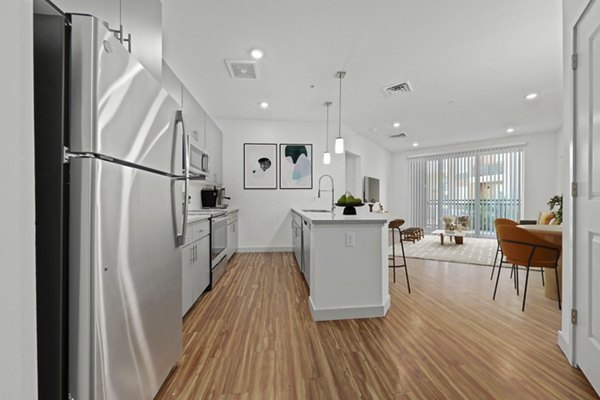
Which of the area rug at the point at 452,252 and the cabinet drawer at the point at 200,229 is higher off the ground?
the cabinet drawer at the point at 200,229

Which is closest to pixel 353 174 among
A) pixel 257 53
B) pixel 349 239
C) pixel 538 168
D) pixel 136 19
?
pixel 257 53

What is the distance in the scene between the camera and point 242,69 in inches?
140

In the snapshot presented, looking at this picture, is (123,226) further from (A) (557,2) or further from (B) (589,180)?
(A) (557,2)

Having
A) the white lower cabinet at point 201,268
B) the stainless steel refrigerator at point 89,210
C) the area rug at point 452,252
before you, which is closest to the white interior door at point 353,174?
the area rug at point 452,252

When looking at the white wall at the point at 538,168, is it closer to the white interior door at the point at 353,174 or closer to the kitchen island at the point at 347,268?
the white interior door at the point at 353,174

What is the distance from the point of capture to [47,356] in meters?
0.94

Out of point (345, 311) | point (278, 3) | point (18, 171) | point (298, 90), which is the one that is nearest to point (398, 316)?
point (345, 311)

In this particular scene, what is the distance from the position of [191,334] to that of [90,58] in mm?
A: 2080

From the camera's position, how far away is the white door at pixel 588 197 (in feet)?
5.10

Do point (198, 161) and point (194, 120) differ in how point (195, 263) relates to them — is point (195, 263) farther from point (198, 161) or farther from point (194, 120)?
point (194, 120)

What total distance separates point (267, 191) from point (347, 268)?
358 cm

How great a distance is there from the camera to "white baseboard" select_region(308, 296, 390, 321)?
252 cm

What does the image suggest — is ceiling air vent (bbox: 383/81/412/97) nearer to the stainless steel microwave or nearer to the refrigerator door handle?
the stainless steel microwave

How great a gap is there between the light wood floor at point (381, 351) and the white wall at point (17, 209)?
1.20 m
